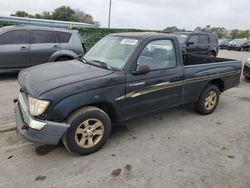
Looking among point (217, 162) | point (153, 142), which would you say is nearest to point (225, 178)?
point (217, 162)

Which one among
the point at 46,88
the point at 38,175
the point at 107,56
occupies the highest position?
the point at 107,56

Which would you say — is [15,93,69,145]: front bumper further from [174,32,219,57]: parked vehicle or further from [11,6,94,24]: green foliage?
[11,6,94,24]: green foliage

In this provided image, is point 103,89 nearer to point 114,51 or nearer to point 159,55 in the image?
point 114,51

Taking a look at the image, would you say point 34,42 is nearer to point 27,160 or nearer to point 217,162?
point 27,160

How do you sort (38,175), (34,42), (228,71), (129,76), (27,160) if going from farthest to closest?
(34,42) < (228,71) < (129,76) < (27,160) < (38,175)

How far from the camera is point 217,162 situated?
3.50 meters

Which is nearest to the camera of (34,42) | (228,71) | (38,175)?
(38,175)

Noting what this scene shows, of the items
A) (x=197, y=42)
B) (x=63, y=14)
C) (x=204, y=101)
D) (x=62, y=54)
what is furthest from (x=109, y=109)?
(x=63, y=14)

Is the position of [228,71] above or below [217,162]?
above

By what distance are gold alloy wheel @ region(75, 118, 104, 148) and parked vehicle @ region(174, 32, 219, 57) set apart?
27.2ft

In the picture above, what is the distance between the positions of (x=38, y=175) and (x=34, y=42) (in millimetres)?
6074

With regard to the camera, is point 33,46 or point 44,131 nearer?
point 44,131

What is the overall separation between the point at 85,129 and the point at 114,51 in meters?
1.52

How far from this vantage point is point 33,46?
8086 millimetres
